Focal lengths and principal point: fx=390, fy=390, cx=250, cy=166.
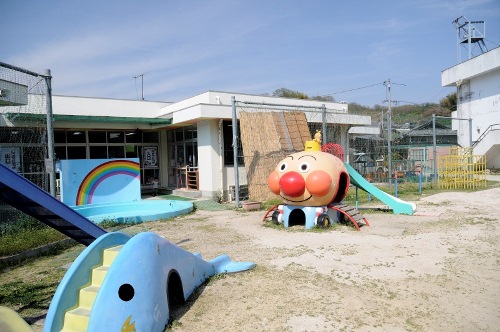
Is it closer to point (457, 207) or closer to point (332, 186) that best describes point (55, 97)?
point (332, 186)

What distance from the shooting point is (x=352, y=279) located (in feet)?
17.6

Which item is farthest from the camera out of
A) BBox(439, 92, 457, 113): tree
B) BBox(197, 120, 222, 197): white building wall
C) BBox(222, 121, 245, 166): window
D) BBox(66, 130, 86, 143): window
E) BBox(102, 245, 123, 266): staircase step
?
BBox(439, 92, 457, 113): tree

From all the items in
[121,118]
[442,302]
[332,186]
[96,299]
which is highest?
[121,118]

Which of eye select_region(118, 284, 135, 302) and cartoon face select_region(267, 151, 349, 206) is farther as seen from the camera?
cartoon face select_region(267, 151, 349, 206)

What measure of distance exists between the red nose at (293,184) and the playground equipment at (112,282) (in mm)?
4081

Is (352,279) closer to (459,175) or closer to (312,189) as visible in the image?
(312,189)

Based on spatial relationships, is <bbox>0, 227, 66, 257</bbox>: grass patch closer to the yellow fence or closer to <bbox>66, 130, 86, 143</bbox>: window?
<bbox>66, 130, 86, 143</bbox>: window

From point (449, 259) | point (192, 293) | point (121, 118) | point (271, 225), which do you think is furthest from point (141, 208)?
point (449, 259)

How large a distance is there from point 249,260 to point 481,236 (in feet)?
16.1

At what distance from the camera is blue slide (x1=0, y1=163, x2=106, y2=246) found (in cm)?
429

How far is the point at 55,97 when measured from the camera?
1639 centimetres

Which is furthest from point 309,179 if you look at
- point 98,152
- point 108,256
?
point 98,152

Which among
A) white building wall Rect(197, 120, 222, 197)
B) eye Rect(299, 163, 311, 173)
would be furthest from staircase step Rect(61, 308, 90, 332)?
white building wall Rect(197, 120, 222, 197)

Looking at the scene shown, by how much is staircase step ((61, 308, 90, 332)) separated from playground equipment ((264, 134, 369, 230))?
575cm
